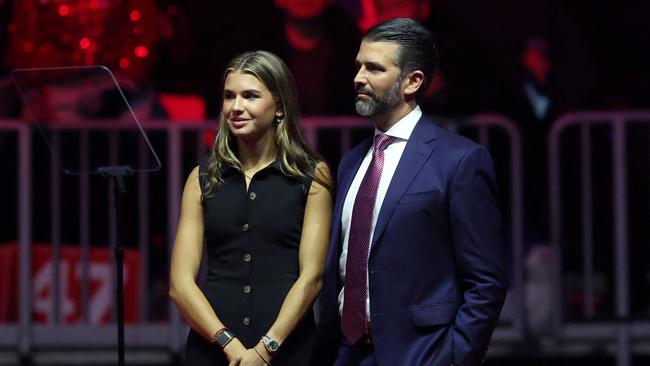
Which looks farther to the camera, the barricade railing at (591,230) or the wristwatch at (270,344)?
the barricade railing at (591,230)

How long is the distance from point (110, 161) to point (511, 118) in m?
2.29

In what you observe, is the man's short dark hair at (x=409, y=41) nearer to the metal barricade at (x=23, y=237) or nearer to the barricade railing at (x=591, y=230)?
the barricade railing at (x=591, y=230)

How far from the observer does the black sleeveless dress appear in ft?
13.3

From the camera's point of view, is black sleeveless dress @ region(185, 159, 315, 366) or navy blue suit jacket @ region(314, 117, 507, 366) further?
black sleeveless dress @ region(185, 159, 315, 366)

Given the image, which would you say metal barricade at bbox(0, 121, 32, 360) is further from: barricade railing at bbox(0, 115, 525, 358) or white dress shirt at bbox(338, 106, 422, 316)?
white dress shirt at bbox(338, 106, 422, 316)

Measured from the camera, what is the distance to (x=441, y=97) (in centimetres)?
757

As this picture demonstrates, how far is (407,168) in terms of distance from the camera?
394 centimetres

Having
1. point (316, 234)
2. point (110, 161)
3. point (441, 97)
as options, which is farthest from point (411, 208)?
point (441, 97)

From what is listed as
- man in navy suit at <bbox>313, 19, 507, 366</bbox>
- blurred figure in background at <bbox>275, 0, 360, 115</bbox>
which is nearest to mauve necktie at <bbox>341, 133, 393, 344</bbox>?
man in navy suit at <bbox>313, 19, 507, 366</bbox>

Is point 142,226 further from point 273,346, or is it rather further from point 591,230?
point 273,346

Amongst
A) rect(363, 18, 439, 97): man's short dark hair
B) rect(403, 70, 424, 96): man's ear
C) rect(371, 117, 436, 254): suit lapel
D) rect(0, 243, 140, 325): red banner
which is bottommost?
rect(0, 243, 140, 325): red banner

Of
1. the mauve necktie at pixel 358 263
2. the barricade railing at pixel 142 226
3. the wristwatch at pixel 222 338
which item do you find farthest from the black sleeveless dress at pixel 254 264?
the barricade railing at pixel 142 226

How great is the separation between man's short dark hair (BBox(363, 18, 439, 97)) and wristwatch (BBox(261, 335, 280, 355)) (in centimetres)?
86

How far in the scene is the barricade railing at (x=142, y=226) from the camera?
22.9ft
